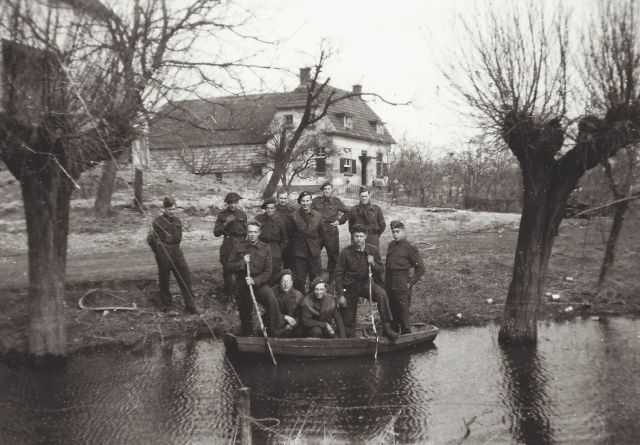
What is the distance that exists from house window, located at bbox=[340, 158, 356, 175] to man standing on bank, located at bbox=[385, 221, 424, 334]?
29281mm

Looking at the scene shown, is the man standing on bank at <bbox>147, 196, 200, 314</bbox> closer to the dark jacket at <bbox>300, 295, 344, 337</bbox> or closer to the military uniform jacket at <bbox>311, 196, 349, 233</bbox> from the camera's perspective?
the dark jacket at <bbox>300, 295, 344, 337</bbox>

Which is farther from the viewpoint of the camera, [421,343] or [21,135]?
[421,343]

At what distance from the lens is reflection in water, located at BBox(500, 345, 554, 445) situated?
7.28 m

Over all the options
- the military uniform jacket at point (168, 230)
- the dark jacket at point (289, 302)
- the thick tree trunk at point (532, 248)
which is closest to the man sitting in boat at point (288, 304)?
the dark jacket at point (289, 302)

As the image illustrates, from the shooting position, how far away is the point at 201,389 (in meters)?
8.95

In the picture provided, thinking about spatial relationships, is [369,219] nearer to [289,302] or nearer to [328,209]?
[328,209]

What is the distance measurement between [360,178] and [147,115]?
33.7m

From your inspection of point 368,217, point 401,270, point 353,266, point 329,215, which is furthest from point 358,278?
point 329,215

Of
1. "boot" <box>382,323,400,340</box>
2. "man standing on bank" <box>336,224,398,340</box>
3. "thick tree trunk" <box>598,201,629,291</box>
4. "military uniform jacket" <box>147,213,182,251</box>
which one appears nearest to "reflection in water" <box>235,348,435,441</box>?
"boot" <box>382,323,400,340</box>

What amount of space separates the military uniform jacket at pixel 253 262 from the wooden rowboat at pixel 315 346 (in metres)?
1.08

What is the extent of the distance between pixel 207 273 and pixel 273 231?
322 centimetres

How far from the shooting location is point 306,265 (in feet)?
38.9

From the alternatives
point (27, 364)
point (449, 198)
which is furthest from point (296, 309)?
point (449, 198)

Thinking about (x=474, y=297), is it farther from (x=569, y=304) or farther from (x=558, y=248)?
(x=558, y=248)
